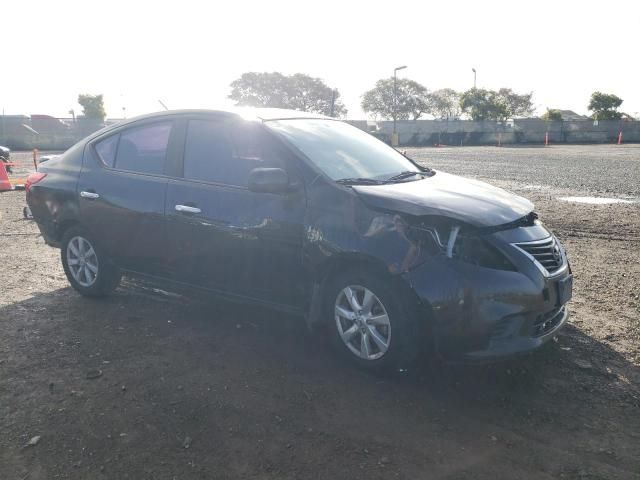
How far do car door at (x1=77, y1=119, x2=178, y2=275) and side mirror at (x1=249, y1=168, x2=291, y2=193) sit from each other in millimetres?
1126

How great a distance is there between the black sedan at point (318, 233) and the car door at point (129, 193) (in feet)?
0.05

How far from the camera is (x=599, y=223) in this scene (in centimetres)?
848

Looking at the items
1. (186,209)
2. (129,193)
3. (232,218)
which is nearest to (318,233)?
(232,218)

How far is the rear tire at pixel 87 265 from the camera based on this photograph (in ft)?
17.1

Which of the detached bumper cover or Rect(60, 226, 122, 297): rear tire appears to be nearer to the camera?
the detached bumper cover

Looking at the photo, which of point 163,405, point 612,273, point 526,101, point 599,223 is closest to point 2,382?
point 163,405

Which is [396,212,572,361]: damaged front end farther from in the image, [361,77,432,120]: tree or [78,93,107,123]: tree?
[361,77,432,120]: tree

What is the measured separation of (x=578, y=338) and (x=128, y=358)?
327 cm

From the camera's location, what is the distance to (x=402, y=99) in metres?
112

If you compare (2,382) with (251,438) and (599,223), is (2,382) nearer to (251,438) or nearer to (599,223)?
(251,438)

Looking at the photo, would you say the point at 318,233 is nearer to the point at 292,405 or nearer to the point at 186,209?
the point at 292,405

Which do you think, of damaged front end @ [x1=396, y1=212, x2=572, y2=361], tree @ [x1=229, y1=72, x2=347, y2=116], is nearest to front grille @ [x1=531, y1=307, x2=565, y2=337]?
damaged front end @ [x1=396, y1=212, x2=572, y2=361]

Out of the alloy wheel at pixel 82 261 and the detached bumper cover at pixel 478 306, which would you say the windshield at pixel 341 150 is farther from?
the alloy wheel at pixel 82 261

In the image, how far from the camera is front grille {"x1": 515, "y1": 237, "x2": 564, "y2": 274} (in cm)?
346
